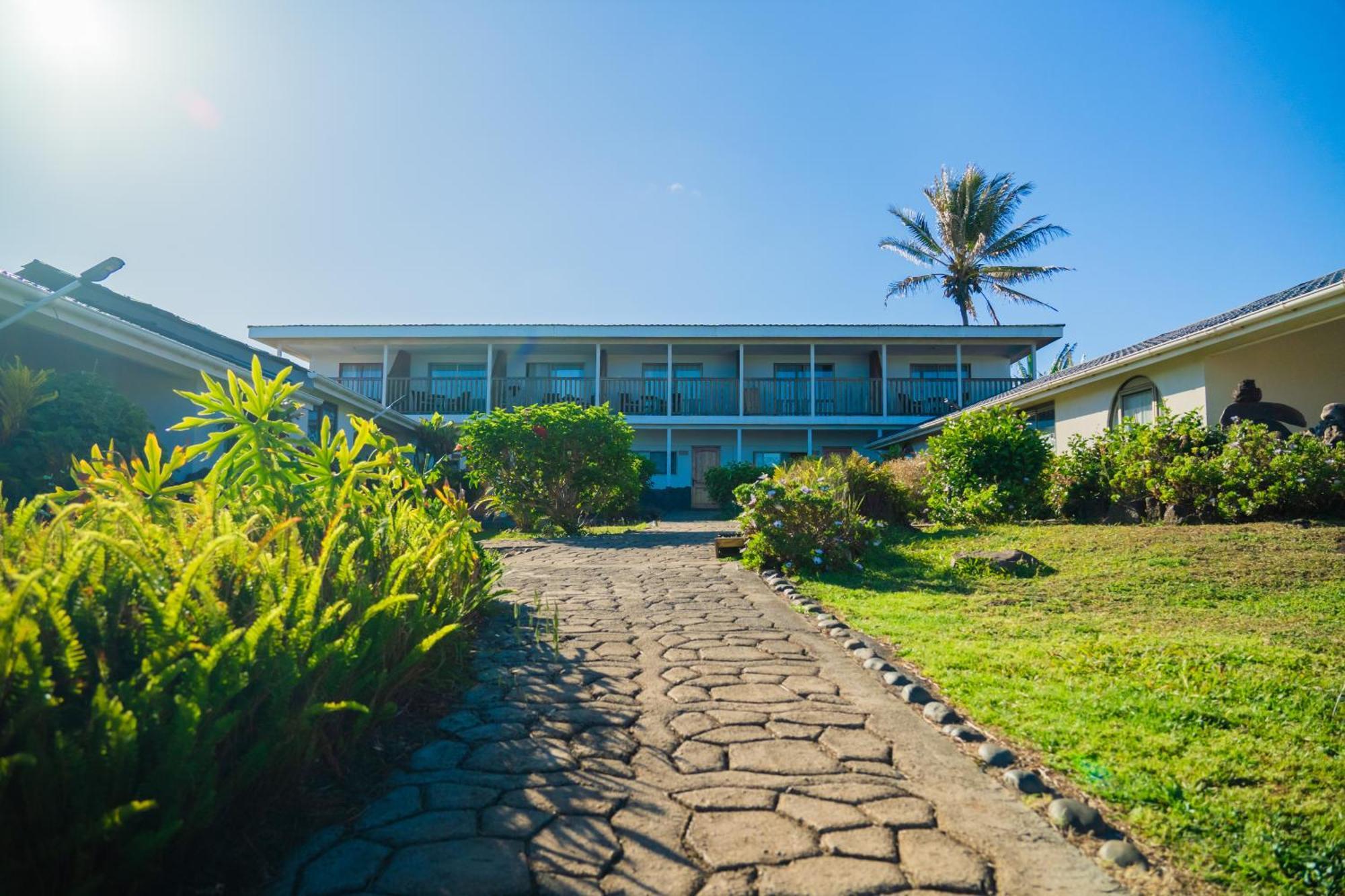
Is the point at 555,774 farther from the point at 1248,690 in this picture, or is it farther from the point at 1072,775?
the point at 1248,690

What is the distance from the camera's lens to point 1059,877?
1940 mm

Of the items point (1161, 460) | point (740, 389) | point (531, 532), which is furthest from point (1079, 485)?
point (740, 389)

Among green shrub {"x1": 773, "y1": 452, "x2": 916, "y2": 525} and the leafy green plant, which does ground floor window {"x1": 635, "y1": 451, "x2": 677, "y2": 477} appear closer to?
green shrub {"x1": 773, "y1": 452, "x2": 916, "y2": 525}

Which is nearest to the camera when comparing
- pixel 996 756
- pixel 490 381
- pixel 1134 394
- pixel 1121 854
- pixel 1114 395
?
pixel 1121 854

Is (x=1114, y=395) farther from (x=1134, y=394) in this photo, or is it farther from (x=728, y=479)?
(x=728, y=479)

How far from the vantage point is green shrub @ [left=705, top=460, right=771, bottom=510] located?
1941cm

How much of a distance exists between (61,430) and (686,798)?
25.7 ft

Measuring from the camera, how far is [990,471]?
34.4ft

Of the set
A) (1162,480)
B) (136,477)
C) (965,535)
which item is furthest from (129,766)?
(1162,480)

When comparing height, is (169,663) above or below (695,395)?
below

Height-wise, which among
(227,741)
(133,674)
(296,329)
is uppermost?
(296,329)

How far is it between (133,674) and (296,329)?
73.0 feet

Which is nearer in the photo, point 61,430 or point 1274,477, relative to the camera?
point 61,430

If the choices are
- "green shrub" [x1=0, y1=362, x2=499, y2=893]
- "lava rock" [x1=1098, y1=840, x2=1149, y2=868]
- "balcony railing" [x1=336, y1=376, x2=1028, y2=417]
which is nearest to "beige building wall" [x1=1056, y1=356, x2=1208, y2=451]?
"balcony railing" [x1=336, y1=376, x2=1028, y2=417]
